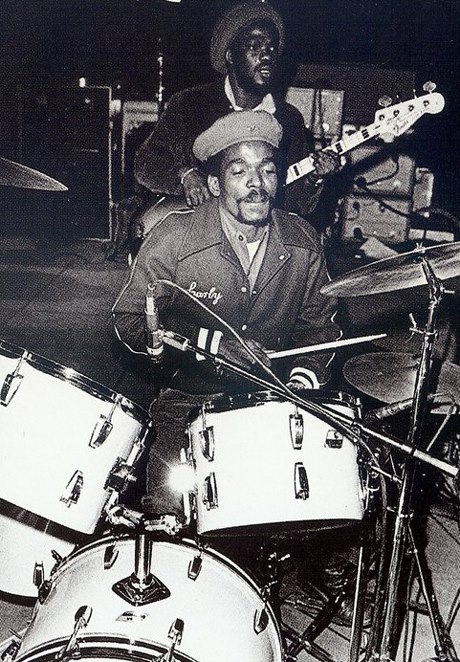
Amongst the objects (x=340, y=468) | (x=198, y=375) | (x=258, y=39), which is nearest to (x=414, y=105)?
(x=258, y=39)

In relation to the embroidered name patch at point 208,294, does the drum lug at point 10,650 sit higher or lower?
→ lower

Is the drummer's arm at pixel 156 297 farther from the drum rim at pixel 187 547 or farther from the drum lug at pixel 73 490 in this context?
the drum rim at pixel 187 547

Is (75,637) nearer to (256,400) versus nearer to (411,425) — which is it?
(256,400)

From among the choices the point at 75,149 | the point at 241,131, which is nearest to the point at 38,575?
the point at 241,131

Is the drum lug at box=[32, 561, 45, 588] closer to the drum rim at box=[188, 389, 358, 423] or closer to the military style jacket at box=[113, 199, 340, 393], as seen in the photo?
the drum rim at box=[188, 389, 358, 423]

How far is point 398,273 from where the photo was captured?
1.94m

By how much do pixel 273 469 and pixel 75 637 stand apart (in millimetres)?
713

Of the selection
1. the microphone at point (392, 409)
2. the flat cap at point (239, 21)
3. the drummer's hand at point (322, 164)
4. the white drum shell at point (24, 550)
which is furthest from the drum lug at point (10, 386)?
the flat cap at point (239, 21)

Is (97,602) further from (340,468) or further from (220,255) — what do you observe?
(220,255)

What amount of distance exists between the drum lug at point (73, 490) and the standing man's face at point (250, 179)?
1.36 meters

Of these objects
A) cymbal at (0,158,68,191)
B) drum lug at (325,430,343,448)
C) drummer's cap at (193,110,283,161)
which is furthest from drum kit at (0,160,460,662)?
drummer's cap at (193,110,283,161)

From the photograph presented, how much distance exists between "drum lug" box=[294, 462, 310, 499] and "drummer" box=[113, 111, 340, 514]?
61cm

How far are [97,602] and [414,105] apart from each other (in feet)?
11.9

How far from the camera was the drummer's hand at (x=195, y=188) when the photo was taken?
127 inches
